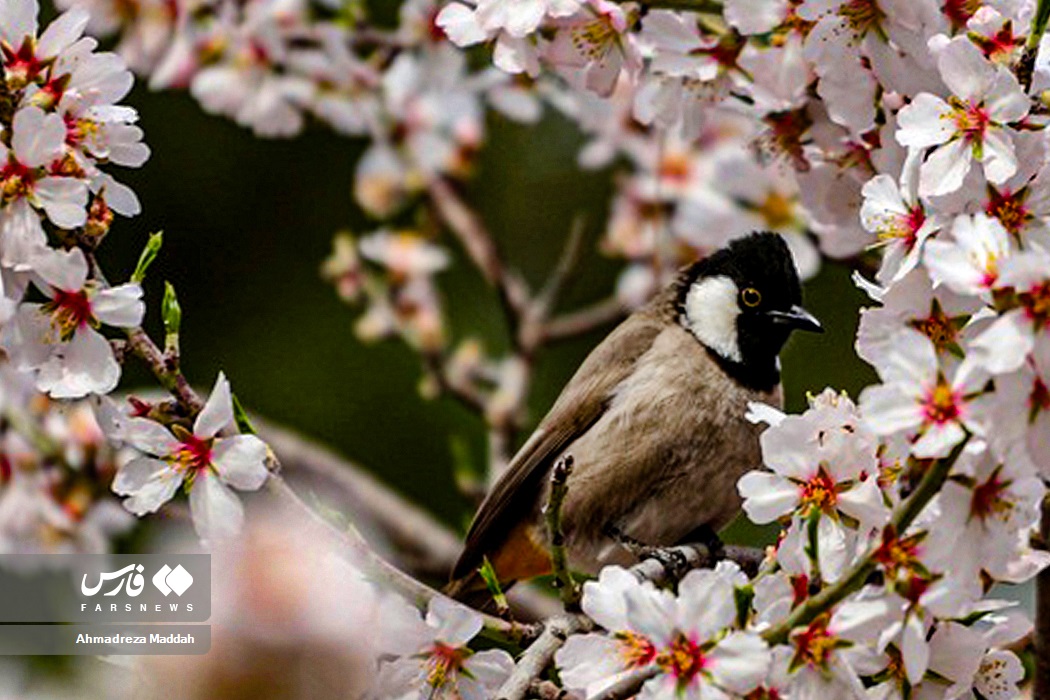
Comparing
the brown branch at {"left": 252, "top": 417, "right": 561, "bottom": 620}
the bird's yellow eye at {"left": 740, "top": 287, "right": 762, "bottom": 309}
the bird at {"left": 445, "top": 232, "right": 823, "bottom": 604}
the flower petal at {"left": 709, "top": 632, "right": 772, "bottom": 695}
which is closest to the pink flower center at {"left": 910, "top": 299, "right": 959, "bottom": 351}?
the flower petal at {"left": 709, "top": 632, "right": 772, "bottom": 695}

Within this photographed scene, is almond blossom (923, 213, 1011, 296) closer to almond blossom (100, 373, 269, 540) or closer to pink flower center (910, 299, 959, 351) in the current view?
pink flower center (910, 299, 959, 351)

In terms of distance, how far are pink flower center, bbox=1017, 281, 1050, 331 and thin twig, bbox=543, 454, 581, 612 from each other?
1.70ft

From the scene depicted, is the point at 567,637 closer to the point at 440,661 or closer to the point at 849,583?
the point at 440,661

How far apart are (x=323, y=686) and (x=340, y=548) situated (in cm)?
18

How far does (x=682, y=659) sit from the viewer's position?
1562mm

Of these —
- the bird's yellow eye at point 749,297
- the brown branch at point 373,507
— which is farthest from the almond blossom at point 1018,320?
the brown branch at point 373,507

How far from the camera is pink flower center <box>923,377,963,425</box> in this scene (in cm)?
144

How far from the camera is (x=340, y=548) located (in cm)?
184

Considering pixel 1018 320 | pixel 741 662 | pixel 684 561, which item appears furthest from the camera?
pixel 684 561


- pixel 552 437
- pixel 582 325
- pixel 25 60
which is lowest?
pixel 582 325

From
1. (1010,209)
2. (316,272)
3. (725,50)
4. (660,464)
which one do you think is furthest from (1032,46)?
(316,272)

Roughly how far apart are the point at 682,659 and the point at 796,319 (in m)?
1.44

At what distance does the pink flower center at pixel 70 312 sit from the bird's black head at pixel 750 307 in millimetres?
1341

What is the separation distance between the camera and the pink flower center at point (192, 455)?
182cm
